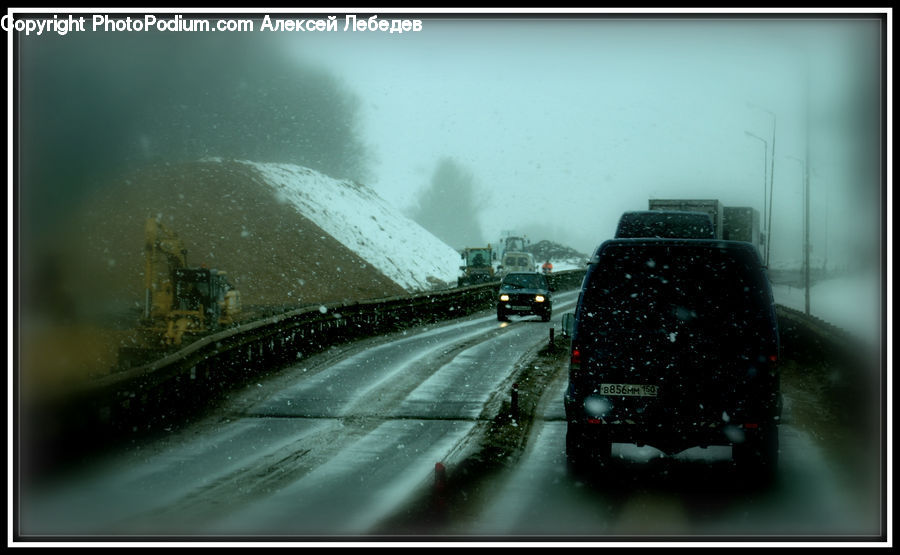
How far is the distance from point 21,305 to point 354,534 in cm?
307

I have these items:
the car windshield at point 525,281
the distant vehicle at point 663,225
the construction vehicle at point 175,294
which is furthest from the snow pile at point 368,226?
the distant vehicle at point 663,225

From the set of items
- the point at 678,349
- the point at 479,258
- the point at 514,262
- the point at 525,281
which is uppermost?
the point at 479,258

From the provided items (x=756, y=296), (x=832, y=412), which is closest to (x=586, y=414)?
(x=756, y=296)

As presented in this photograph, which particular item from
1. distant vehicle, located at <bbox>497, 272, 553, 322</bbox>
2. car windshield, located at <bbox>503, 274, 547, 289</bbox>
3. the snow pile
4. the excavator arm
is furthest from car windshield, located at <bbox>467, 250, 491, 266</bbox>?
the excavator arm

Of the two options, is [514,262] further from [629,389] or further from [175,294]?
[629,389]

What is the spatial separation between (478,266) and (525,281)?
26.1 m

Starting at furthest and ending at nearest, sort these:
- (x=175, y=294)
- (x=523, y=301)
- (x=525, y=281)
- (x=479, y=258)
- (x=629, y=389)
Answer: (x=479, y=258) < (x=525, y=281) < (x=523, y=301) < (x=175, y=294) < (x=629, y=389)

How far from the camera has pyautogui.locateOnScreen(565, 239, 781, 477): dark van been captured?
9.12 meters

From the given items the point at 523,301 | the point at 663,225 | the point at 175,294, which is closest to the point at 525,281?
the point at 523,301

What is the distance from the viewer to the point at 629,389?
932 centimetres

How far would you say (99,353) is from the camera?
28.2 metres

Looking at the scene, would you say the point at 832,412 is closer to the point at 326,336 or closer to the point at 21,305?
the point at 21,305

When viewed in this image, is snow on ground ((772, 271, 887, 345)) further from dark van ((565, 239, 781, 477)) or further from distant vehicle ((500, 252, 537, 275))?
distant vehicle ((500, 252, 537, 275))

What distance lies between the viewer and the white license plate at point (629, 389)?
9258mm
